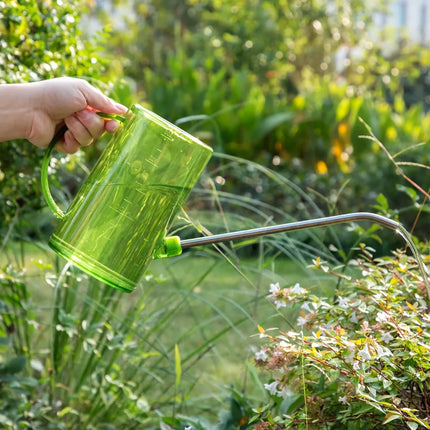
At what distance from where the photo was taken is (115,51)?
40.6ft

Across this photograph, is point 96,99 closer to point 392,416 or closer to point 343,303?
point 343,303

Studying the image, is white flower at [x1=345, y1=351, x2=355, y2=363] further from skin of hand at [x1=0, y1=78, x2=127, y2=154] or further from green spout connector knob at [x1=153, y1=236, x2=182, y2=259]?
→ skin of hand at [x1=0, y1=78, x2=127, y2=154]

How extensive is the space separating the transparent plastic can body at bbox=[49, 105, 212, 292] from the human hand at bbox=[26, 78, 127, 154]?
0.48ft

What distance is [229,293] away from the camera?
3645 millimetres

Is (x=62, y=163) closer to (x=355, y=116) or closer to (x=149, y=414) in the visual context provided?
(x=149, y=414)

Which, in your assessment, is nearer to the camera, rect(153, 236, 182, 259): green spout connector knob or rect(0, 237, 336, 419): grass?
rect(153, 236, 182, 259): green spout connector knob

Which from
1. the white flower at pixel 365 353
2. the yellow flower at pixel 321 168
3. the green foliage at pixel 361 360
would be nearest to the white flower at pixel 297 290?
the green foliage at pixel 361 360

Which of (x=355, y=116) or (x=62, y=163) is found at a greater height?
(x=62, y=163)

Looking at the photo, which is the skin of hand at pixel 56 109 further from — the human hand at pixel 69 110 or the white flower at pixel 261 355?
the white flower at pixel 261 355

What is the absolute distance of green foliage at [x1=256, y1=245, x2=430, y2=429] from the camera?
1.17m

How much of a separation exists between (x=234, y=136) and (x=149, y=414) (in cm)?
429

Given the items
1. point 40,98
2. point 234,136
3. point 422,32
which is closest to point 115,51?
point 234,136

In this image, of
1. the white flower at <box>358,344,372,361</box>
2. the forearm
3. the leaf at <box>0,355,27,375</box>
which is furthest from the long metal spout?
the leaf at <box>0,355,27,375</box>

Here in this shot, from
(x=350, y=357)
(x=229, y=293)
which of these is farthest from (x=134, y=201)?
(x=229, y=293)
